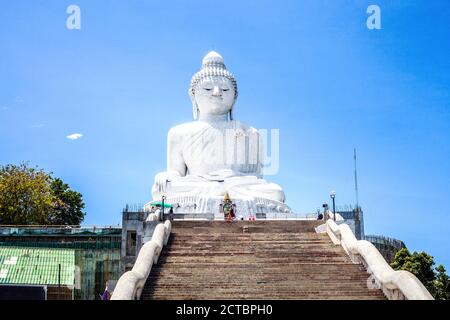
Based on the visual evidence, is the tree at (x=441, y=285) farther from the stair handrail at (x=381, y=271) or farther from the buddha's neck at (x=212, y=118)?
the buddha's neck at (x=212, y=118)

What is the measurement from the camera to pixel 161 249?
15094 millimetres

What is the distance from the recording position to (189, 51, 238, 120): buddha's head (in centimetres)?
2747

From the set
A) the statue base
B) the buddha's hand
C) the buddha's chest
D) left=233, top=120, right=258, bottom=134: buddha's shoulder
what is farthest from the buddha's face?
the statue base

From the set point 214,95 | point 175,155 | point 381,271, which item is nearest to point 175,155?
point 175,155

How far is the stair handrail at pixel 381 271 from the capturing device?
11.2 meters

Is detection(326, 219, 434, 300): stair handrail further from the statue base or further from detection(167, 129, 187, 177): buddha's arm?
detection(167, 129, 187, 177): buddha's arm

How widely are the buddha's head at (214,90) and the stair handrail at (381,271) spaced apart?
11.6 meters

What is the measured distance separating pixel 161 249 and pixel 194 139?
1206 cm

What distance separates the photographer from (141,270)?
42.4ft

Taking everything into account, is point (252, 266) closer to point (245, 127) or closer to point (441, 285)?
point (441, 285)

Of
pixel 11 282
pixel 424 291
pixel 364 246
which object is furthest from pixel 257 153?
pixel 424 291
